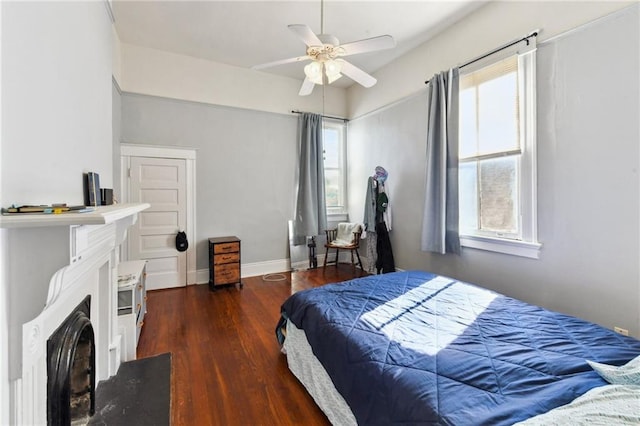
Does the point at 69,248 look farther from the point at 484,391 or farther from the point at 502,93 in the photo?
the point at 502,93

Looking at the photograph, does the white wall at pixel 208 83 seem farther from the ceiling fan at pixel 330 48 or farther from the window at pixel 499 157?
the window at pixel 499 157

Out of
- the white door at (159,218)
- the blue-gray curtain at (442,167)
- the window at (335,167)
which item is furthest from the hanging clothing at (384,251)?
the white door at (159,218)

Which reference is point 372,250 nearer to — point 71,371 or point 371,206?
point 371,206

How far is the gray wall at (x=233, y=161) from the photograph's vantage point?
376 cm

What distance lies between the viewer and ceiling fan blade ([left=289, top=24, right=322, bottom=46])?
1843 mm

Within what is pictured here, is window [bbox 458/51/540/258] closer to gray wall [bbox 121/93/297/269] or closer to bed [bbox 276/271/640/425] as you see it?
bed [bbox 276/271/640/425]

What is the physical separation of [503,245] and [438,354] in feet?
6.08

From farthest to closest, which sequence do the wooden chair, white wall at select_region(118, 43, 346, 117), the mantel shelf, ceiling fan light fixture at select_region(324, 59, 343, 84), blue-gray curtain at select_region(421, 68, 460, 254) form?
the wooden chair → white wall at select_region(118, 43, 346, 117) → blue-gray curtain at select_region(421, 68, 460, 254) → ceiling fan light fixture at select_region(324, 59, 343, 84) → the mantel shelf

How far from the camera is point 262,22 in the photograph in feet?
10.2

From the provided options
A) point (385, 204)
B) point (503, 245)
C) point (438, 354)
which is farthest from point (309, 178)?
point (438, 354)

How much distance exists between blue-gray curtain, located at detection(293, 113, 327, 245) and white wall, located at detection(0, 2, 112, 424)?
3073mm

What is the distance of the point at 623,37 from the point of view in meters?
1.92

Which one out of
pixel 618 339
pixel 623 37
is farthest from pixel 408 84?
pixel 618 339

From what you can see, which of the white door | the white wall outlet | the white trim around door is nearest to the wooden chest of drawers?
the white trim around door
